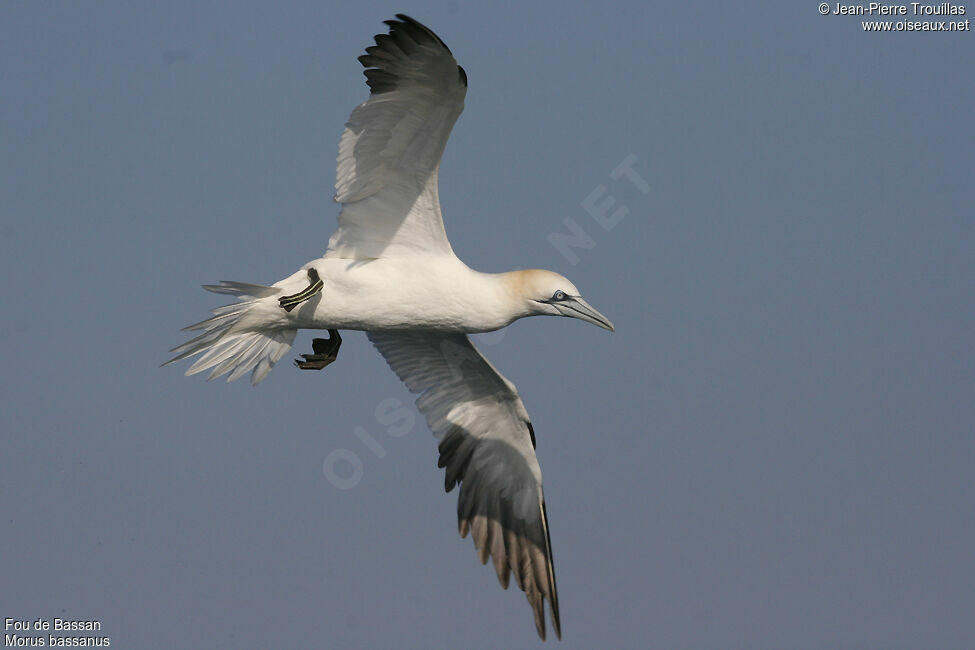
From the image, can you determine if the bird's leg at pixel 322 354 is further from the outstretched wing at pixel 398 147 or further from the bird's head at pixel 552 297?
the bird's head at pixel 552 297

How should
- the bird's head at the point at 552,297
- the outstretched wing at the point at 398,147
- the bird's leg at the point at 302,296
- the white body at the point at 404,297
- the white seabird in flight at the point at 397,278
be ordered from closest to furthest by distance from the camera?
the outstretched wing at the point at 398,147 < the white seabird in flight at the point at 397,278 < the bird's leg at the point at 302,296 < the white body at the point at 404,297 < the bird's head at the point at 552,297

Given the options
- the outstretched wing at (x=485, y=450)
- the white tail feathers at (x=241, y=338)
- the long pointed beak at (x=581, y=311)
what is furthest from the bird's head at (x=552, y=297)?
the white tail feathers at (x=241, y=338)

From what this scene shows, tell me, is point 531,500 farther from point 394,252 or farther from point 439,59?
point 439,59

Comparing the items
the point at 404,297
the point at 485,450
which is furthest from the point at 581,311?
the point at 485,450

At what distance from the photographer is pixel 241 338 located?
11734mm

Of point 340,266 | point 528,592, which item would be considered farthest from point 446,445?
point 340,266

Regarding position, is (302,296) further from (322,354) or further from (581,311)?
(581,311)

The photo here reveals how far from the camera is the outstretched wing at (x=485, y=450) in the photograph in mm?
12766

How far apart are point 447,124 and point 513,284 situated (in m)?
1.62

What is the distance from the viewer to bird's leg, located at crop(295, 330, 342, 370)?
12.4 meters

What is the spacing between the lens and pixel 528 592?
13.3 meters

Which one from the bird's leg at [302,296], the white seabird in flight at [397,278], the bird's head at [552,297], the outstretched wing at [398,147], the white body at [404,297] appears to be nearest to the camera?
the outstretched wing at [398,147]

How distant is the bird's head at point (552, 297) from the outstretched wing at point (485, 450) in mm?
1114

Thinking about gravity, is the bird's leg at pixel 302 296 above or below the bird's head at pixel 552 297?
above
